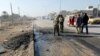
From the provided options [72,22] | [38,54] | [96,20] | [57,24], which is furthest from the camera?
[96,20]

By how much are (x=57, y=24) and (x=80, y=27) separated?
2553 mm

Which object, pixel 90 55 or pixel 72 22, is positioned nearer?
pixel 90 55

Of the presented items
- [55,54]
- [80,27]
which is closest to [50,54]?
→ [55,54]

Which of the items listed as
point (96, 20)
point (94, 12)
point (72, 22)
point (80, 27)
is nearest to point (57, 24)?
point (80, 27)

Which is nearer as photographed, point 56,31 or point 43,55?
point 43,55

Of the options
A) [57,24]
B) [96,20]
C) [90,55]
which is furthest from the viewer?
[96,20]

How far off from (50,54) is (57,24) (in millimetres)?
9681

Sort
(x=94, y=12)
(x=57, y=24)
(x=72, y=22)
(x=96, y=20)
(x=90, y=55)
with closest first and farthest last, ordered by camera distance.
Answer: (x=90, y=55), (x=57, y=24), (x=72, y=22), (x=96, y=20), (x=94, y=12)

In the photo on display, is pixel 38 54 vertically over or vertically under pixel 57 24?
under

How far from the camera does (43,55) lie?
33.9ft

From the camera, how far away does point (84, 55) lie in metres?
9.94

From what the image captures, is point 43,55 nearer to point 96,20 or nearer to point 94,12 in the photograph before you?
point 96,20

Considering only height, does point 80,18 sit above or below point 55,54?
above

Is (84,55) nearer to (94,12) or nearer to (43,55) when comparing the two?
(43,55)
